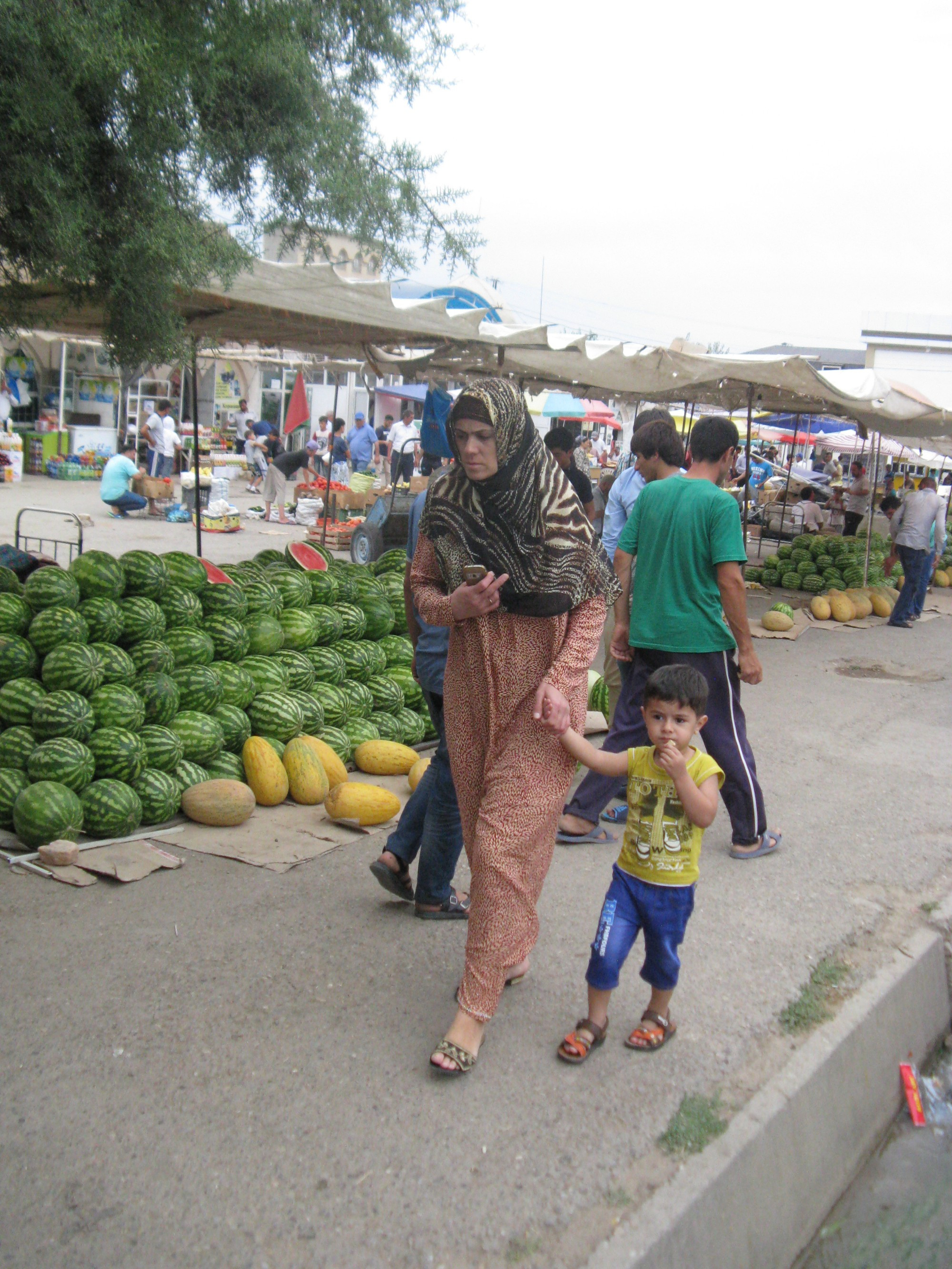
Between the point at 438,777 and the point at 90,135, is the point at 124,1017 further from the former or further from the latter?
the point at 90,135

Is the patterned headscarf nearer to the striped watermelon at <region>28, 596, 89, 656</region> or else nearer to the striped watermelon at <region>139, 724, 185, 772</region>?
the striped watermelon at <region>139, 724, 185, 772</region>

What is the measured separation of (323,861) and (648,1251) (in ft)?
8.23

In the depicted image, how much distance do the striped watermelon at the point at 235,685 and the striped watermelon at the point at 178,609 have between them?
286 millimetres

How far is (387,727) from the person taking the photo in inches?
244

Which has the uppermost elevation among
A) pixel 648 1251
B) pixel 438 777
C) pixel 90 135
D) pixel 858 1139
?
pixel 90 135

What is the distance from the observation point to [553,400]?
2131 centimetres

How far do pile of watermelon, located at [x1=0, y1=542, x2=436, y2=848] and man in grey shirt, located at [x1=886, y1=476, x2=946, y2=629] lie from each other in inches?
342

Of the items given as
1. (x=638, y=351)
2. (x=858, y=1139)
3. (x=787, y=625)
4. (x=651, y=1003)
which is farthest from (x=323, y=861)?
(x=787, y=625)

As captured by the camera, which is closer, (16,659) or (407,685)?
(16,659)

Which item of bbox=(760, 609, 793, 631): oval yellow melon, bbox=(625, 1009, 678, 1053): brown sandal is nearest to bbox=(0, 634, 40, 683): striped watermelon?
bbox=(625, 1009, 678, 1053): brown sandal

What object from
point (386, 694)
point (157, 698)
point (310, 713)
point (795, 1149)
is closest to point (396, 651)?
point (386, 694)

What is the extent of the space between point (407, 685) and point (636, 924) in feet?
11.7

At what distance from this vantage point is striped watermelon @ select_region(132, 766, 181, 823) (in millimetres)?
4750

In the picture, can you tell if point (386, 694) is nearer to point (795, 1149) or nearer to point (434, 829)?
point (434, 829)
